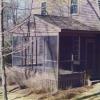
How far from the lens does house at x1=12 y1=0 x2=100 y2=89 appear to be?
25453 mm

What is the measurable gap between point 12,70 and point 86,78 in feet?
17.2

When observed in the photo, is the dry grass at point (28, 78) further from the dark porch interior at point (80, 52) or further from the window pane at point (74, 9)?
the window pane at point (74, 9)

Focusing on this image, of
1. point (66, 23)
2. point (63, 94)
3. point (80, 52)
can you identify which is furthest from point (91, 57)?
point (63, 94)

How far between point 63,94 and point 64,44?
4.34m

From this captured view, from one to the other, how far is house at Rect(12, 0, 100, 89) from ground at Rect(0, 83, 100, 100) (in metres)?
1.02

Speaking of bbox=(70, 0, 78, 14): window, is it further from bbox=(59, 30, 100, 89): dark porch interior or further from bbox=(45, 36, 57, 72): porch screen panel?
bbox=(45, 36, 57, 72): porch screen panel

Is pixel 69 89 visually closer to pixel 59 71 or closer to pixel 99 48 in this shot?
pixel 59 71

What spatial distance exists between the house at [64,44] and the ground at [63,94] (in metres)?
1.02

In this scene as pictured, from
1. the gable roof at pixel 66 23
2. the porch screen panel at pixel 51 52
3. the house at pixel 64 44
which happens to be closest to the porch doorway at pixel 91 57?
the house at pixel 64 44

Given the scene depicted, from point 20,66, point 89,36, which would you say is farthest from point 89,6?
point 20,66

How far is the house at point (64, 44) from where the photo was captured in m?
25.5

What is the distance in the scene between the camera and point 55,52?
83.5 ft

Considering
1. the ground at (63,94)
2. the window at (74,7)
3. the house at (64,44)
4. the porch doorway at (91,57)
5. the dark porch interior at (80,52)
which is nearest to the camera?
the ground at (63,94)

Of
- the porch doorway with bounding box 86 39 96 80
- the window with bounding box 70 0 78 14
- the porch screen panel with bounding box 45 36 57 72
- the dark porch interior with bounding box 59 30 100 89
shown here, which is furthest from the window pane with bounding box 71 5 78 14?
the porch screen panel with bounding box 45 36 57 72
